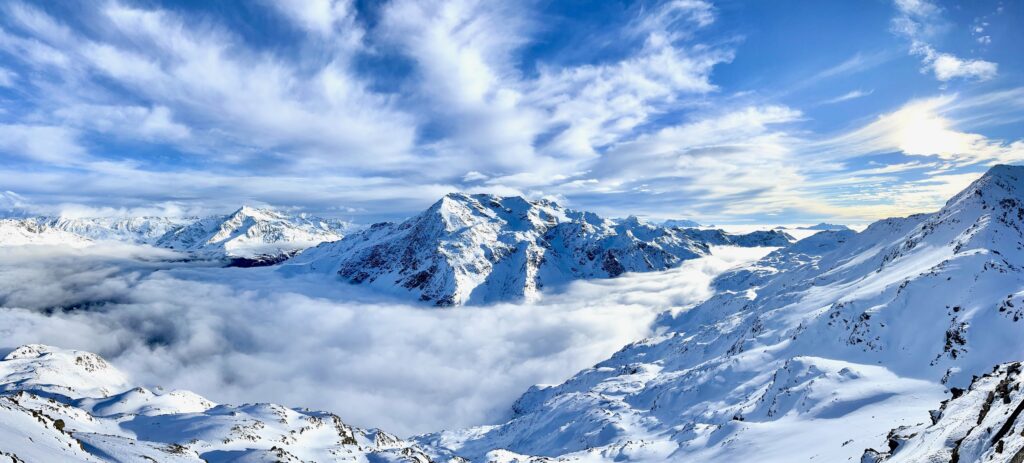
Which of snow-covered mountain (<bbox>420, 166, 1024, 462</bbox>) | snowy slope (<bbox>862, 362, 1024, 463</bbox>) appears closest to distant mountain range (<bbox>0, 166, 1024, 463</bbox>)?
snowy slope (<bbox>862, 362, 1024, 463</bbox>)

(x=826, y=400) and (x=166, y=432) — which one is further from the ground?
(x=826, y=400)

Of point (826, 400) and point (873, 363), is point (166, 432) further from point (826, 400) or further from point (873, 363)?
point (873, 363)

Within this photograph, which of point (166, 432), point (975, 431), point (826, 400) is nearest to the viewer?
point (975, 431)

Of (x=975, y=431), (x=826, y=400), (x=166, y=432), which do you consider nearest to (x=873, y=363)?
(x=826, y=400)

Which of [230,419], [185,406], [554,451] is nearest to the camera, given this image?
[230,419]

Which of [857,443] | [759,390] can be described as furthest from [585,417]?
[857,443]

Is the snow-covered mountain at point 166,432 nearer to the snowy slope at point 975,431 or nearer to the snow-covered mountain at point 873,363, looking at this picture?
the snowy slope at point 975,431

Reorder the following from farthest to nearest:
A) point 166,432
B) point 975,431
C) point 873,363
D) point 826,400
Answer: point 166,432
point 873,363
point 826,400
point 975,431

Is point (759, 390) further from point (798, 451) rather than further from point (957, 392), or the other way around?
point (957, 392)

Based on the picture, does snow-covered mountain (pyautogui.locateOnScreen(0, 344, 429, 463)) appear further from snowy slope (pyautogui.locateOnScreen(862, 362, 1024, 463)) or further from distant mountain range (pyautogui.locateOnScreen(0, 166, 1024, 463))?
snowy slope (pyautogui.locateOnScreen(862, 362, 1024, 463))
